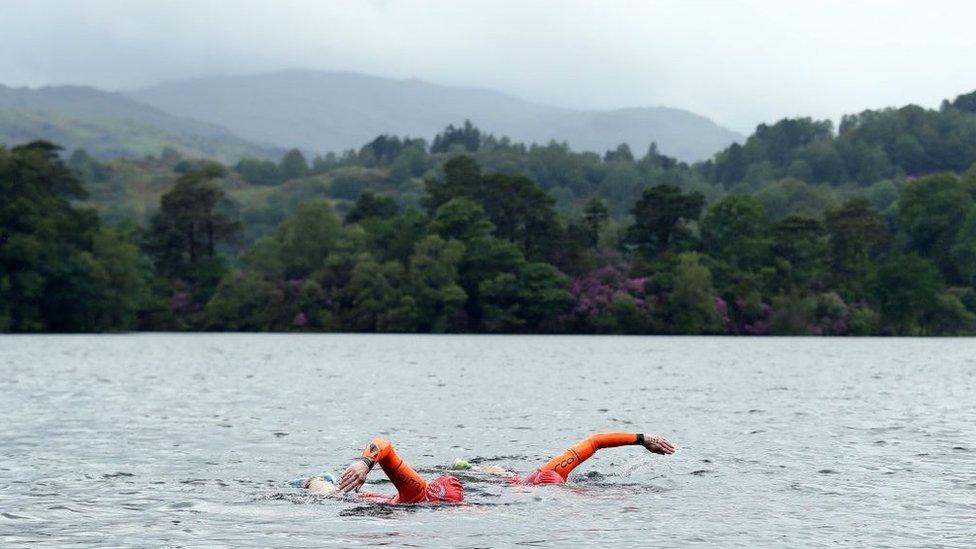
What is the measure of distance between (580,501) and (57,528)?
10675 millimetres

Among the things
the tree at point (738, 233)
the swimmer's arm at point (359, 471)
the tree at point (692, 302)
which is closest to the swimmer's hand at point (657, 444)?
the swimmer's arm at point (359, 471)

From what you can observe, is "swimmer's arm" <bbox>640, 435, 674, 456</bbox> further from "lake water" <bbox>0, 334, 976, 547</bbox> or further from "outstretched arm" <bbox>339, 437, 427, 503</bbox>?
"outstretched arm" <bbox>339, 437, 427, 503</bbox>

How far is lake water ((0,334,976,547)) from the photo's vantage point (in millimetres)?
22922

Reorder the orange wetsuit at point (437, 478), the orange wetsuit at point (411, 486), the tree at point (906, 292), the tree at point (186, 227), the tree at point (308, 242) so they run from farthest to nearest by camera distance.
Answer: the tree at point (186, 227)
the tree at point (308, 242)
the tree at point (906, 292)
the orange wetsuit at point (411, 486)
the orange wetsuit at point (437, 478)

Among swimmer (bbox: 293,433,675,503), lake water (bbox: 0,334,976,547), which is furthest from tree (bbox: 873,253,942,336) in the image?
swimmer (bbox: 293,433,675,503)

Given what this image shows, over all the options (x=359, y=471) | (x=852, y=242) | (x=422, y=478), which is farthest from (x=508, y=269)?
(x=359, y=471)

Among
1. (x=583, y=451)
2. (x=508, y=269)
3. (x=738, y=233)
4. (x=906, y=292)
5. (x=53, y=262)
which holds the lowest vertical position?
(x=583, y=451)

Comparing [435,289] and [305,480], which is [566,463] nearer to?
[305,480]

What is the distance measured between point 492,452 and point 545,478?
7888 mm

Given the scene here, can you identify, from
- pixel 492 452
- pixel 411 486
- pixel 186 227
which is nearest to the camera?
pixel 411 486

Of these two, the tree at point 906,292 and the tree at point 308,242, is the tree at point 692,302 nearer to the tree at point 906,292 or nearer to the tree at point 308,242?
the tree at point 906,292

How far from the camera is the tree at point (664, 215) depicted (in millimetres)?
168000

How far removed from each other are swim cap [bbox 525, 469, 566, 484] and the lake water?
1.56ft

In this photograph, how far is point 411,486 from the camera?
25.4 m
